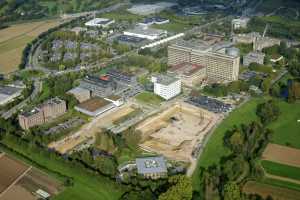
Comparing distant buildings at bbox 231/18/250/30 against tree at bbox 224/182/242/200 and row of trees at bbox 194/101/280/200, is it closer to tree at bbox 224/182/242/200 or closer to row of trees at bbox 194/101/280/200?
row of trees at bbox 194/101/280/200

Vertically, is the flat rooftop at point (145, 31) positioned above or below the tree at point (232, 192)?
above

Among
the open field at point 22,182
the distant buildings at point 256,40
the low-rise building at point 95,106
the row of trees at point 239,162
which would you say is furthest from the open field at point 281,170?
the distant buildings at point 256,40

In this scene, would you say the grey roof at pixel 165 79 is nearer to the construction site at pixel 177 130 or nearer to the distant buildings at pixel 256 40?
the construction site at pixel 177 130

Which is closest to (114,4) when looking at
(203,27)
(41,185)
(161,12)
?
(161,12)

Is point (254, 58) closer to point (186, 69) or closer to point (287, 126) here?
point (186, 69)

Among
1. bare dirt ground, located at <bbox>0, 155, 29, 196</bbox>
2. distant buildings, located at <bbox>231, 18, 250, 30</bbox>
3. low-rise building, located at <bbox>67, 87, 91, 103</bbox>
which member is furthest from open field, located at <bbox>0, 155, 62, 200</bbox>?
distant buildings, located at <bbox>231, 18, 250, 30</bbox>

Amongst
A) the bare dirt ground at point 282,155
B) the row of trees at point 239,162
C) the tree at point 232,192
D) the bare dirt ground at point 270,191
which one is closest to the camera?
the tree at point 232,192
